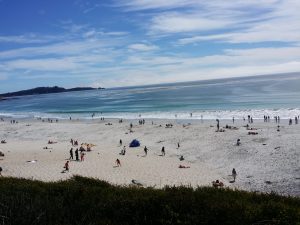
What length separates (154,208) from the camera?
8695 millimetres

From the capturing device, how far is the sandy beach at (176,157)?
2420 centimetres

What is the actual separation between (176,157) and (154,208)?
78.2 feet

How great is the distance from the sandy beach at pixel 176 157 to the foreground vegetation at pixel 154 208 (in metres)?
11.5

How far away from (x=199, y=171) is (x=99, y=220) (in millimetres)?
19394

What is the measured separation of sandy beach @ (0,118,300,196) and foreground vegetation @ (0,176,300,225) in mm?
Answer: 11546

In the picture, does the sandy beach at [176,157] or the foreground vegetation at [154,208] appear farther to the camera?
the sandy beach at [176,157]

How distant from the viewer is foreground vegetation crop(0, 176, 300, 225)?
7863 mm

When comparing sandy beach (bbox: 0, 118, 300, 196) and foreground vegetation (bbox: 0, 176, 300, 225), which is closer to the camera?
foreground vegetation (bbox: 0, 176, 300, 225)

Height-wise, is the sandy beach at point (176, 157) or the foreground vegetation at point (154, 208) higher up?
the foreground vegetation at point (154, 208)

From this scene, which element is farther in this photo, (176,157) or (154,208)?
(176,157)

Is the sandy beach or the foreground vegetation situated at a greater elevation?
the foreground vegetation

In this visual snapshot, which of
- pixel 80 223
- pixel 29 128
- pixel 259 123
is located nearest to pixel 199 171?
pixel 80 223

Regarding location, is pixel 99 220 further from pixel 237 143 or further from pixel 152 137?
pixel 152 137

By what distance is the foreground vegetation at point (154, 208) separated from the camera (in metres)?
7.86
